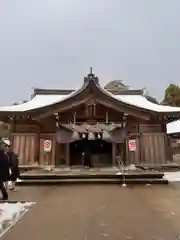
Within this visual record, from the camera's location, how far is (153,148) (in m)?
23.0

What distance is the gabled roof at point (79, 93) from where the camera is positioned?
→ 22422 mm

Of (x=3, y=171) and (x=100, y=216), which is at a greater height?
(x=3, y=171)

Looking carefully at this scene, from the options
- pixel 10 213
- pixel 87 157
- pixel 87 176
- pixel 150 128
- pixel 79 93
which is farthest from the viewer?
pixel 87 157

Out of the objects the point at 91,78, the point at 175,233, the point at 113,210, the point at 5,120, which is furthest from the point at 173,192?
the point at 5,120

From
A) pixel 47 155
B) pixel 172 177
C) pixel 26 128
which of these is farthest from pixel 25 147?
pixel 172 177

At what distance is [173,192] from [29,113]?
39.6 feet

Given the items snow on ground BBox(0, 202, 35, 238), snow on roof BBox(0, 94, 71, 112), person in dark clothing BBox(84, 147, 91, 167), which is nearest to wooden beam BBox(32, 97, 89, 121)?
snow on roof BBox(0, 94, 71, 112)

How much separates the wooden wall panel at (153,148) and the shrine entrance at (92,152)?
8.38ft

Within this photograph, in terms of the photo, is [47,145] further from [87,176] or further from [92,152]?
[87,176]

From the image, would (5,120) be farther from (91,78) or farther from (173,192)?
(173,192)

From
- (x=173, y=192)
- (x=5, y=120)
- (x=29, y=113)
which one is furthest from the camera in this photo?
(x=5, y=120)

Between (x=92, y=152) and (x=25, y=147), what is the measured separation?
4.78m

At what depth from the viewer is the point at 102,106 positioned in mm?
23094

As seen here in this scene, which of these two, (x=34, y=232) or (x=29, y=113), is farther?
(x=29, y=113)
